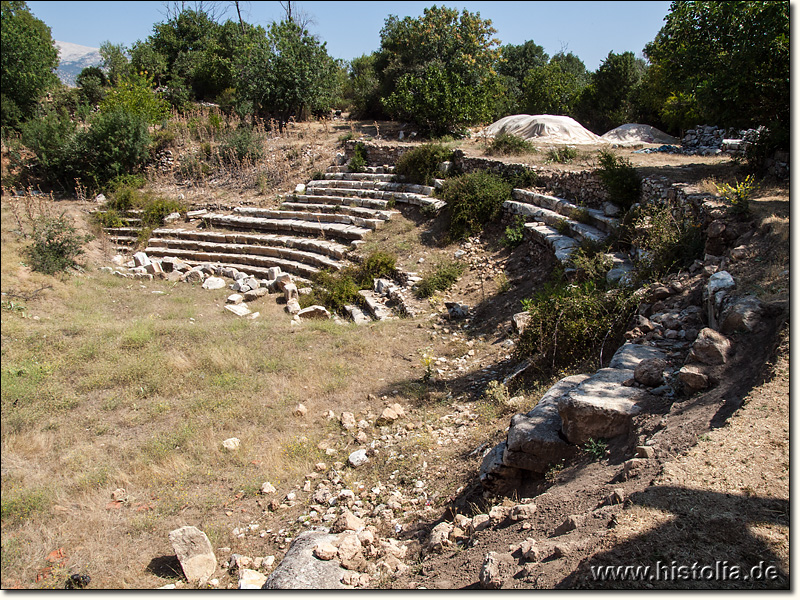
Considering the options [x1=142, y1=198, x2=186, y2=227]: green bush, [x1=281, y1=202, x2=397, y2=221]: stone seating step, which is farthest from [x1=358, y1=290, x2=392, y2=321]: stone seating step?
[x1=142, y1=198, x2=186, y2=227]: green bush

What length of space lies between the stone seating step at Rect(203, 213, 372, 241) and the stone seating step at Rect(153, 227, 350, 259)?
0.25 m

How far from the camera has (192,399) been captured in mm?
5641

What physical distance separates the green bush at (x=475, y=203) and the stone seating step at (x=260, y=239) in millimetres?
2478

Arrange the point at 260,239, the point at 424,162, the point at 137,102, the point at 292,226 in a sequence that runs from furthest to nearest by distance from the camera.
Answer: the point at 137,102 < the point at 424,162 < the point at 292,226 < the point at 260,239

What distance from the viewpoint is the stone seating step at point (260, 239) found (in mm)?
11117

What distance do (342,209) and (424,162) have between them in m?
2.40

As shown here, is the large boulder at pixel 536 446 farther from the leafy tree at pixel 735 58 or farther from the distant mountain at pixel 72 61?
the distant mountain at pixel 72 61

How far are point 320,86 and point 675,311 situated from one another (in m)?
A: 17.1

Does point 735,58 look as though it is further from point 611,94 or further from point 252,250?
point 611,94

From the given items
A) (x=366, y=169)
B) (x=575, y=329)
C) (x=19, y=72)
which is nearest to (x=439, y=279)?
(x=575, y=329)

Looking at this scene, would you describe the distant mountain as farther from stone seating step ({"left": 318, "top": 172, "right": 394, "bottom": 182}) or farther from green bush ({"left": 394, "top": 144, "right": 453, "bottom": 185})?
green bush ({"left": 394, "top": 144, "right": 453, "bottom": 185})

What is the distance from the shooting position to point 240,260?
12.0m

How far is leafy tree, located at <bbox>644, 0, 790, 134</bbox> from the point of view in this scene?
6766mm

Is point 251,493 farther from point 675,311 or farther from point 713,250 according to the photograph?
point 713,250
